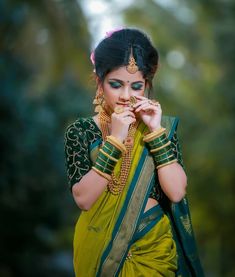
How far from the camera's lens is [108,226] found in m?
3.37

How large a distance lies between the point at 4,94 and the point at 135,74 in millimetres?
10952

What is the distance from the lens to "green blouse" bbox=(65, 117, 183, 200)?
3393 millimetres

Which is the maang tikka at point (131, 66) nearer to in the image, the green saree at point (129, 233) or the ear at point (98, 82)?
the ear at point (98, 82)

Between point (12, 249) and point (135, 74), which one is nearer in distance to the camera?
point (135, 74)

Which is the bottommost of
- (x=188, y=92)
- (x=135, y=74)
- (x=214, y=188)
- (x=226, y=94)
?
(x=135, y=74)

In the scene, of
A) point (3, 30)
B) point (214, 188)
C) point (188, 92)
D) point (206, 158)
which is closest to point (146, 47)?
point (3, 30)

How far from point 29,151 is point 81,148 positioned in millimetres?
11523

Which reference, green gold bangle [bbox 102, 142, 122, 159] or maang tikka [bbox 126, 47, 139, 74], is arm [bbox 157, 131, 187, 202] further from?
maang tikka [bbox 126, 47, 139, 74]

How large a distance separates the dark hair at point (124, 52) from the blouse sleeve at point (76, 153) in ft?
0.94

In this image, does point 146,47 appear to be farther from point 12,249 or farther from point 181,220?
point 12,249

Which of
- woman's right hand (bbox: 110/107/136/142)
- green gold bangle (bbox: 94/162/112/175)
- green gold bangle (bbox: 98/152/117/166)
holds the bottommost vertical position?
green gold bangle (bbox: 94/162/112/175)

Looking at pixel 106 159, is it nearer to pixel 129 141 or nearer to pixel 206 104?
pixel 129 141

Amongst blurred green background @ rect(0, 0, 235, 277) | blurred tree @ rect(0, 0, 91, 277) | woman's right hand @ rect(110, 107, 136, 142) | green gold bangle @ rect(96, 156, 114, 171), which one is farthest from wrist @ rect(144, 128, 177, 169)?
blurred tree @ rect(0, 0, 91, 277)

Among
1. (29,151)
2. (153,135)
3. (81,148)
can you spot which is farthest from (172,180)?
(29,151)
